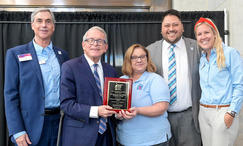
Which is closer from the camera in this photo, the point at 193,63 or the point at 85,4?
the point at 193,63

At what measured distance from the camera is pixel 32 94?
193cm

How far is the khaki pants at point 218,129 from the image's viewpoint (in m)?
1.85

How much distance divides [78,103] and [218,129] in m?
1.27

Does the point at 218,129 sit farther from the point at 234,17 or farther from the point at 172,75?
the point at 234,17

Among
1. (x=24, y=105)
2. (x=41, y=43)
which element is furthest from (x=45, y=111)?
(x=41, y=43)

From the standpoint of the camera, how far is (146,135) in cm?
181

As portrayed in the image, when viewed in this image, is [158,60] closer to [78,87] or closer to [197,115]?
[197,115]

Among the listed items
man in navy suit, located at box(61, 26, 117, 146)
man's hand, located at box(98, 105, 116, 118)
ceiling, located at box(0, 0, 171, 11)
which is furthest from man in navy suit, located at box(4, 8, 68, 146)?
A: ceiling, located at box(0, 0, 171, 11)

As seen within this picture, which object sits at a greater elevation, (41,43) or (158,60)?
(41,43)

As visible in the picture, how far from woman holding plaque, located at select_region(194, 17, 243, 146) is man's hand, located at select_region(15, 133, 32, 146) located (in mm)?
1690

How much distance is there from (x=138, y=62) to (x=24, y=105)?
115 cm

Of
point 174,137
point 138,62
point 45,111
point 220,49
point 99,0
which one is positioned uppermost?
point 99,0

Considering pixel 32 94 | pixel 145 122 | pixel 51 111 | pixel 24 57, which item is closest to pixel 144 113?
pixel 145 122

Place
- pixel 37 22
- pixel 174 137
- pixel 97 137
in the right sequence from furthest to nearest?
1. pixel 174 137
2. pixel 37 22
3. pixel 97 137
